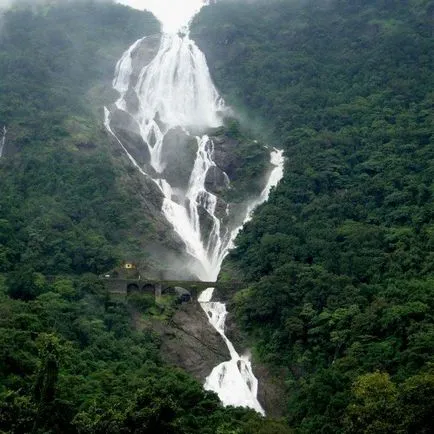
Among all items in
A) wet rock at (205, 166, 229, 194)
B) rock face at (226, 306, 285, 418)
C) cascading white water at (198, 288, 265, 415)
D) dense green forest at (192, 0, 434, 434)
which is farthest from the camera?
wet rock at (205, 166, 229, 194)

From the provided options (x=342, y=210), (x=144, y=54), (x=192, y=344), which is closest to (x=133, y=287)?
(x=192, y=344)

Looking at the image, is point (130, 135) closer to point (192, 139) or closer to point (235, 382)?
point (192, 139)

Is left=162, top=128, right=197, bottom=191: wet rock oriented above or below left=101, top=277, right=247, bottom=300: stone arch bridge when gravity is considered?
above

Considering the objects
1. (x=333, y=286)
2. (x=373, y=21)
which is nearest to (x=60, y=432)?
(x=333, y=286)

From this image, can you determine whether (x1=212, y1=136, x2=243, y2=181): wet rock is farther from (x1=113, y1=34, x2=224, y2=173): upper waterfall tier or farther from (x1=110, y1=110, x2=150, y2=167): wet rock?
(x1=110, y1=110, x2=150, y2=167): wet rock

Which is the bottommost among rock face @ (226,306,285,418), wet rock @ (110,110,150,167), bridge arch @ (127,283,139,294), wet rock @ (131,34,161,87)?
bridge arch @ (127,283,139,294)

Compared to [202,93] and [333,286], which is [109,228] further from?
[202,93]

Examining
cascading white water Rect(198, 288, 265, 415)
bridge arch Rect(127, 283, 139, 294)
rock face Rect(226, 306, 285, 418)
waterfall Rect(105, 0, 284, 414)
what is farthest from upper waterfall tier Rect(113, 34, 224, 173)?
rock face Rect(226, 306, 285, 418)
